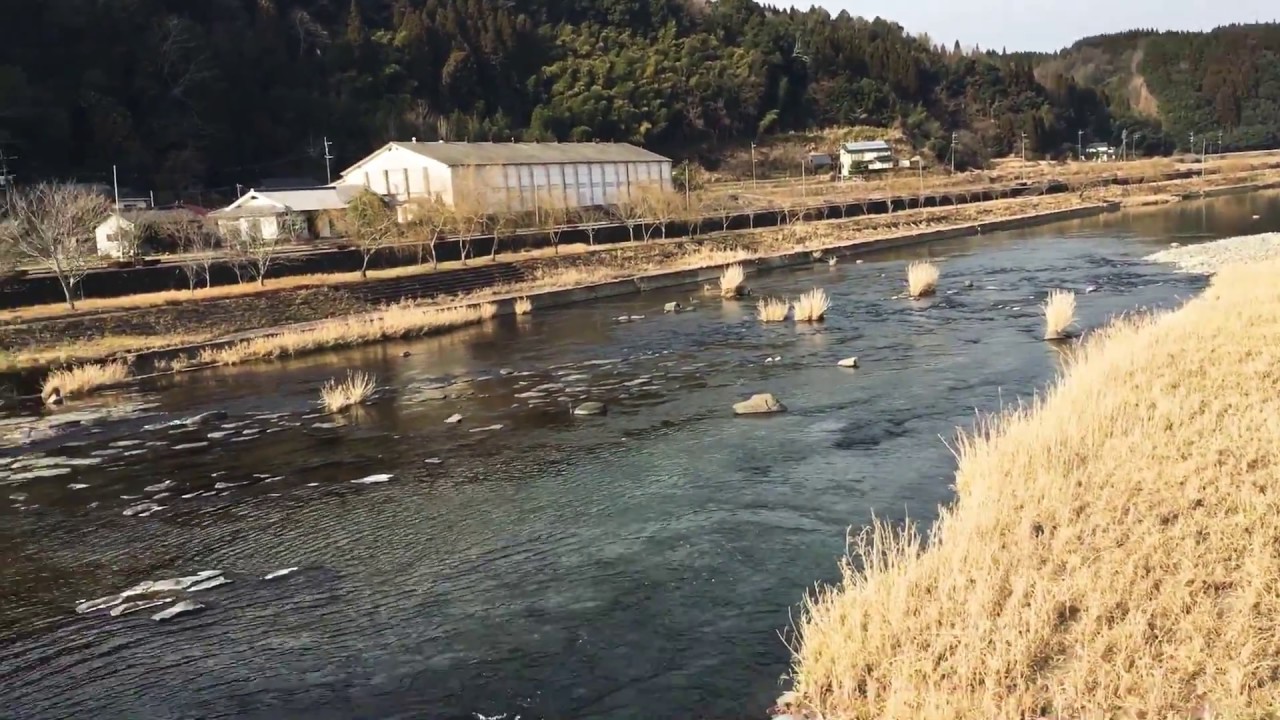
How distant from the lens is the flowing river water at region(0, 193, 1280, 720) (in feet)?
25.7

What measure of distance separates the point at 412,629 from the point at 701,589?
2.73 meters

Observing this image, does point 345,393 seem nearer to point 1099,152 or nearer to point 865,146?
point 865,146

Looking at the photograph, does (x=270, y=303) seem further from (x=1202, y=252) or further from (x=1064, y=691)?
(x=1202, y=252)

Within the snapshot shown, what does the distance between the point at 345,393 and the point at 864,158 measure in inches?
3443

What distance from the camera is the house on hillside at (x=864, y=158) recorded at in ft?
320

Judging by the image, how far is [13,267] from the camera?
3086 centimetres

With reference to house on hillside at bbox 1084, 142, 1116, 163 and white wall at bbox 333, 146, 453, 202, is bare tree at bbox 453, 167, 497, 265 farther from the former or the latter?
house on hillside at bbox 1084, 142, 1116, 163

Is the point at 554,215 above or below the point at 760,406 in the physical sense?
above

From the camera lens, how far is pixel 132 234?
37.4 meters

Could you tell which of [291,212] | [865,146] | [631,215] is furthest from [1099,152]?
[291,212]

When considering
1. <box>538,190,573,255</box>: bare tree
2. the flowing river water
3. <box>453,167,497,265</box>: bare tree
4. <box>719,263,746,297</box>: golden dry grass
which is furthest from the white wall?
the flowing river water

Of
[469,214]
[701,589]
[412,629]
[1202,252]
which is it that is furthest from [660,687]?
[469,214]

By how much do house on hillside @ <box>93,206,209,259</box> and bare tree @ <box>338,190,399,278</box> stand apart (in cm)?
687

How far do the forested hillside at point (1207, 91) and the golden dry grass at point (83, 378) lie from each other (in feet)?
496
